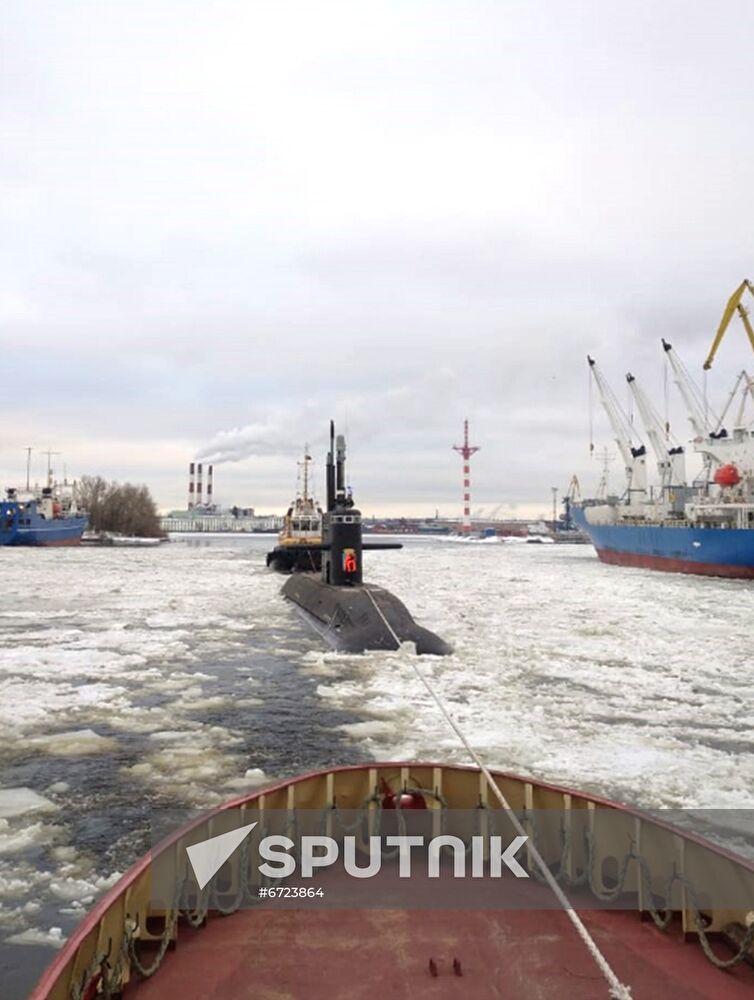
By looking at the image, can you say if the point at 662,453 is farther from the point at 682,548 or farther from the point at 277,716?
the point at 277,716

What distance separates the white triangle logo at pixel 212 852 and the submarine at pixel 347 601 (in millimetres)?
11429

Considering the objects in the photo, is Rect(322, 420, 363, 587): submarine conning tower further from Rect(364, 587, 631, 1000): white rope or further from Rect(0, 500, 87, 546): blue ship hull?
Rect(0, 500, 87, 546): blue ship hull

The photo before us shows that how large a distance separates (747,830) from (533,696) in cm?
545

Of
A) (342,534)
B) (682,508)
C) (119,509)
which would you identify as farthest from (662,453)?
(119,509)

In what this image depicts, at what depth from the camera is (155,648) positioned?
1677 centimetres

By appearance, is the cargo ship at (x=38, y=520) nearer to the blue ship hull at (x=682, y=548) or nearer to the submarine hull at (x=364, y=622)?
the blue ship hull at (x=682, y=548)

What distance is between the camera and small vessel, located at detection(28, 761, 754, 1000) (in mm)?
3758

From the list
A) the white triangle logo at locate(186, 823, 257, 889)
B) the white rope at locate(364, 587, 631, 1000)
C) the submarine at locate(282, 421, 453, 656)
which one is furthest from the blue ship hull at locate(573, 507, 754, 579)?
the white triangle logo at locate(186, 823, 257, 889)

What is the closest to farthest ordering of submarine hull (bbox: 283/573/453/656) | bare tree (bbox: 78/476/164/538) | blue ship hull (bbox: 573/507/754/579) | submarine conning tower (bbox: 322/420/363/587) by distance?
submarine hull (bbox: 283/573/453/656) < submarine conning tower (bbox: 322/420/363/587) < blue ship hull (bbox: 573/507/754/579) < bare tree (bbox: 78/476/164/538)

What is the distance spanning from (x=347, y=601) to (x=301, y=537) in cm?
3207

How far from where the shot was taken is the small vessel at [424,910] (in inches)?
148

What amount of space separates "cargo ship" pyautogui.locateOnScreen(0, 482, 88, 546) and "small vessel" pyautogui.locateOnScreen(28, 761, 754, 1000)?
83597 mm

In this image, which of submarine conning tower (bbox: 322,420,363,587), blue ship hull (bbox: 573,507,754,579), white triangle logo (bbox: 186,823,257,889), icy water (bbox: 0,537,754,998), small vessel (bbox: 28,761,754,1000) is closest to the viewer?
small vessel (bbox: 28,761,754,1000)

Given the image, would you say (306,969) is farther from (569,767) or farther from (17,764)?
(17,764)
